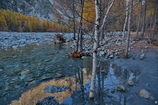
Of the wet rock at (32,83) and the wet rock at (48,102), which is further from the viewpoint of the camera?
the wet rock at (32,83)

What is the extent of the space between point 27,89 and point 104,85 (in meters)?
2.39

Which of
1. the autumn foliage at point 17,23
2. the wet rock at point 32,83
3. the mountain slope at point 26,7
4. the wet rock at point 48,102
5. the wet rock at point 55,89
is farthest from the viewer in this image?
the mountain slope at point 26,7

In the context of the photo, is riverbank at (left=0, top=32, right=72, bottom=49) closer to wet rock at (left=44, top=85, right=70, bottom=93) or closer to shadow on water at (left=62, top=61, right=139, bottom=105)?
wet rock at (left=44, top=85, right=70, bottom=93)

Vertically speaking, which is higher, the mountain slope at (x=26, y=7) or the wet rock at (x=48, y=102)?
the mountain slope at (x=26, y=7)

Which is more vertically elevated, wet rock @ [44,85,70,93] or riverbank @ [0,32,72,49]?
riverbank @ [0,32,72,49]

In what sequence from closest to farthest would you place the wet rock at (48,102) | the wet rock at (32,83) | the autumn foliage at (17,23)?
the wet rock at (48,102) → the wet rock at (32,83) → the autumn foliage at (17,23)

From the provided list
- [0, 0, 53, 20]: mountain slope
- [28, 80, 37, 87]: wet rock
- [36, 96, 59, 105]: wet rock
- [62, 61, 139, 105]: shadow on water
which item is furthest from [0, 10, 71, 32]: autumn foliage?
[36, 96, 59, 105]: wet rock

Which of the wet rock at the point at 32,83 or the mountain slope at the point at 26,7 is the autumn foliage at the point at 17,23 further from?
the wet rock at the point at 32,83

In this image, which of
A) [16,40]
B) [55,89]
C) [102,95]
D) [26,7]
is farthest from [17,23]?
[102,95]

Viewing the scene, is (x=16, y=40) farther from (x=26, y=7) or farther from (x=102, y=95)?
(x=26, y=7)

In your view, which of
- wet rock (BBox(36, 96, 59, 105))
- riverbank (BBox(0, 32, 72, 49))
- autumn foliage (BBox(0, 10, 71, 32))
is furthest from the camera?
autumn foliage (BBox(0, 10, 71, 32))

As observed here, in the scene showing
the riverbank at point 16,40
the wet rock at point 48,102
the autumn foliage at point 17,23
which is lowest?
the wet rock at point 48,102

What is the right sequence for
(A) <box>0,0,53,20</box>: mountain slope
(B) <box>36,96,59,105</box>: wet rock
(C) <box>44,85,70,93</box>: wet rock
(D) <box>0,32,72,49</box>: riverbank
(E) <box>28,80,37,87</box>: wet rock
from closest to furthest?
(B) <box>36,96,59,105</box>: wet rock, (C) <box>44,85,70,93</box>: wet rock, (E) <box>28,80,37,87</box>: wet rock, (D) <box>0,32,72,49</box>: riverbank, (A) <box>0,0,53,20</box>: mountain slope

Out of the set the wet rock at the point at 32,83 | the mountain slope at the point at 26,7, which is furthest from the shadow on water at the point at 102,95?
the mountain slope at the point at 26,7
